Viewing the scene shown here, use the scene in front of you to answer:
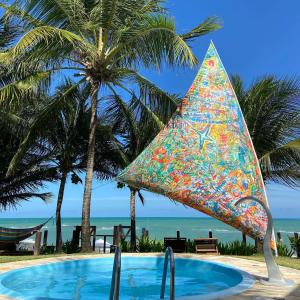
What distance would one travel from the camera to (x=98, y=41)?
39.9 feet

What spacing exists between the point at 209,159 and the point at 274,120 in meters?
7.40

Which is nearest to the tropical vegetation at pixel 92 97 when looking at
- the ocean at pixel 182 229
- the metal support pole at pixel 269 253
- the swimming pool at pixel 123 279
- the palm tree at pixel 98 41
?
the palm tree at pixel 98 41

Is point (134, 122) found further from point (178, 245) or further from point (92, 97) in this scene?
point (178, 245)

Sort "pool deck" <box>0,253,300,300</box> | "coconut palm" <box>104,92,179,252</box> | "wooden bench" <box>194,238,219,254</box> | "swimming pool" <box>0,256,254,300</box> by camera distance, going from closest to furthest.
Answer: "pool deck" <box>0,253,300,300</box>, "swimming pool" <box>0,256,254,300</box>, "coconut palm" <box>104,92,179,252</box>, "wooden bench" <box>194,238,219,254</box>

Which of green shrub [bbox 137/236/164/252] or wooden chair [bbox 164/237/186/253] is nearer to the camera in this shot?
wooden chair [bbox 164/237/186/253]

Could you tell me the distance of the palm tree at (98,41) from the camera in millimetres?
10447

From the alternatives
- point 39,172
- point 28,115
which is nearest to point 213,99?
point 28,115

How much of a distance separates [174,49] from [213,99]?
7.78 ft

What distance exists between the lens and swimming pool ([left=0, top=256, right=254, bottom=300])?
762 cm

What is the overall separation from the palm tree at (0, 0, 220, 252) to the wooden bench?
396 centimetres

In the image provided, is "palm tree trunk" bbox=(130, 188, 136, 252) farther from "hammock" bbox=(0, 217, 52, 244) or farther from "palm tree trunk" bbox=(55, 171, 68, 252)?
"hammock" bbox=(0, 217, 52, 244)

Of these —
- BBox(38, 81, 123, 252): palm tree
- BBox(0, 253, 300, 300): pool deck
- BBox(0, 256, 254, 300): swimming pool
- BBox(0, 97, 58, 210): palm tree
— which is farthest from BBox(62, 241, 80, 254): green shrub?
BBox(0, 256, 254, 300): swimming pool

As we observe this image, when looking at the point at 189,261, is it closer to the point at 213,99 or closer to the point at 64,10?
the point at 213,99

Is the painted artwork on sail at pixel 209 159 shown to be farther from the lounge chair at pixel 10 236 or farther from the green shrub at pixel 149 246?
the lounge chair at pixel 10 236
